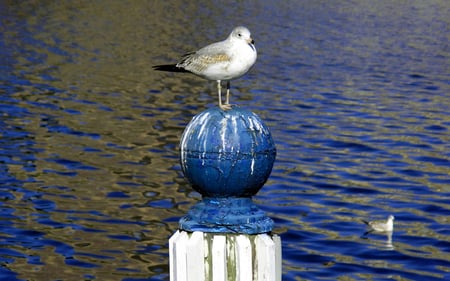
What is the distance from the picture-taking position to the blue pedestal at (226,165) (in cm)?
489

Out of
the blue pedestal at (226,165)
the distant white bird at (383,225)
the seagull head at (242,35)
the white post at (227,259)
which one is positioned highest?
the seagull head at (242,35)

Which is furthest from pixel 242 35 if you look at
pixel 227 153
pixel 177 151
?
pixel 177 151

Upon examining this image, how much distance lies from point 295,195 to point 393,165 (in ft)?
10.1

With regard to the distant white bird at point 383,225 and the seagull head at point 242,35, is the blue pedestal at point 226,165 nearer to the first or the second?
the seagull head at point 242,35

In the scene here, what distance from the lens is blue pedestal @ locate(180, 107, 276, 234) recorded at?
16.0 feet

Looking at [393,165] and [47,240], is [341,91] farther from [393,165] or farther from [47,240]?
[47,240]

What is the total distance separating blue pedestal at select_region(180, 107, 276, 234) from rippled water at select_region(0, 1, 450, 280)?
7.41 metres

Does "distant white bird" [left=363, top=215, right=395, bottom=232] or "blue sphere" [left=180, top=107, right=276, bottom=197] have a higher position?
"blue sphere" [left=180, top=107, right=276, bottom=197]

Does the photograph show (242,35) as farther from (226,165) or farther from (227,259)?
(227,259)

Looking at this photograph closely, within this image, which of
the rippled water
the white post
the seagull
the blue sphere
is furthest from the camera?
the rippled water

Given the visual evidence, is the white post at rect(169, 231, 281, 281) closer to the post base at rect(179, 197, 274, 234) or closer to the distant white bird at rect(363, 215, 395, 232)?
the post base at rect(179, 197, 274, 234)

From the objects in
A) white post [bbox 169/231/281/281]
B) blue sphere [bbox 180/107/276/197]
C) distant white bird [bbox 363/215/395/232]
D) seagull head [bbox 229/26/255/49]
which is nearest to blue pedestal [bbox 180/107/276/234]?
blue sphere [bbox 180/107/276/197]

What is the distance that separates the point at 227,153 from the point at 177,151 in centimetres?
1463

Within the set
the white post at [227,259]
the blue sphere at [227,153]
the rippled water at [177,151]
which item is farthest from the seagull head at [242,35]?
the rippled water at [177,151]
